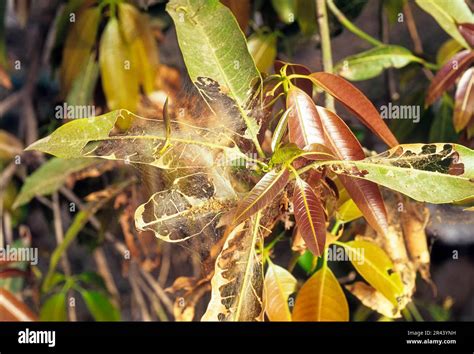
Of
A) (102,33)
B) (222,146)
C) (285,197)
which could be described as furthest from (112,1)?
(285,197)

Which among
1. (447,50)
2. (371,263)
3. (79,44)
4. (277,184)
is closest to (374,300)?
(371,263)

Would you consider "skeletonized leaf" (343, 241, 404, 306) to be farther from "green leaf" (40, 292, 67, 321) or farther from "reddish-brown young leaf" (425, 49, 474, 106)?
"green leaf" (40, 292, 67, 321)

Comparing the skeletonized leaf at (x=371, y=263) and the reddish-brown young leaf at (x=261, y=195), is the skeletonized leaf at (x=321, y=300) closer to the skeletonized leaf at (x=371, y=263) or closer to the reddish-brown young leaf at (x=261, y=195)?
the skeletonized leaf at (x=371, y=263)

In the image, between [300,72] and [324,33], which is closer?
[300,72]

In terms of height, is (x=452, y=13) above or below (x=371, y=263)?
above

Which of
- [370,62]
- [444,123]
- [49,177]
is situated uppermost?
[370,62]

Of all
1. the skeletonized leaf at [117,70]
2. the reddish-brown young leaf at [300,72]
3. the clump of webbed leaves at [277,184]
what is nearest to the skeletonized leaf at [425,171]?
the clump of webbed leaves at [277,184]

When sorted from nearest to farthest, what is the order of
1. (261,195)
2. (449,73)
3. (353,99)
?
(261,195), (353,99), (449,73)

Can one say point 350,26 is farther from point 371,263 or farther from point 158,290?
point 158,290
